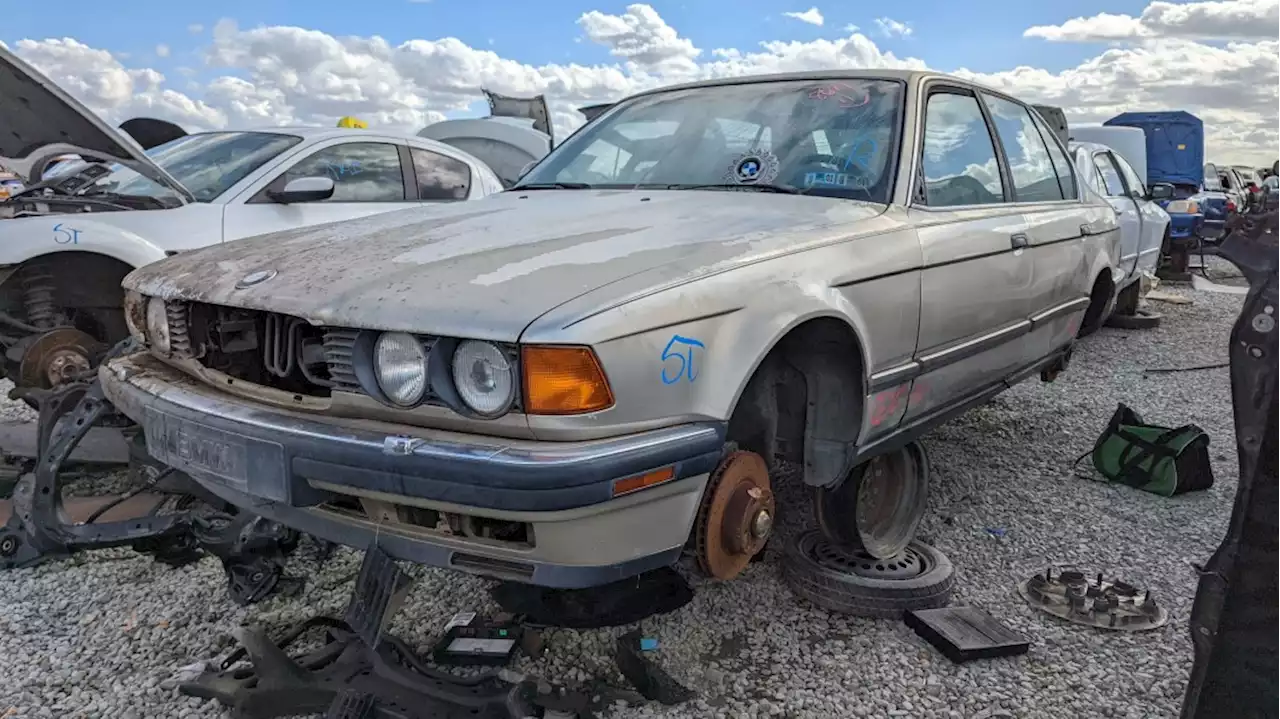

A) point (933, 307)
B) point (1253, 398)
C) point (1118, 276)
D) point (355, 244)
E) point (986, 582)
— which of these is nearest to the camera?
point (1253, 398)

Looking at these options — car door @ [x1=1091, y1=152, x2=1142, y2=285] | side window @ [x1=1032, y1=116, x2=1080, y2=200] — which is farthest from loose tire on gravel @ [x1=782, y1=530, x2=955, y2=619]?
car door @ [x1=1091, y1=152, x2=1142, y2=285]

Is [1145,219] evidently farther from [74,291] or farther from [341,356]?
[74,291]

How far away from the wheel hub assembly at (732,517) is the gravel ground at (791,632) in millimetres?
454

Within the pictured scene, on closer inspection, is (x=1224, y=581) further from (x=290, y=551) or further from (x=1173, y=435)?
(x=1173, y=435)

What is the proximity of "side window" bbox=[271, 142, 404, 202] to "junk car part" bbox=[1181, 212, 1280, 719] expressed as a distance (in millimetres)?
4676

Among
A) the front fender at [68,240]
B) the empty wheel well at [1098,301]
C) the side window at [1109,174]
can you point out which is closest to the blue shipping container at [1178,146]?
the side window at [1109,174]

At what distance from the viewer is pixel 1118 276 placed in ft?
15.9

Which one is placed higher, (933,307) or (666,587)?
(933,307)

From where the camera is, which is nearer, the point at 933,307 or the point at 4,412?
the point at 933,307

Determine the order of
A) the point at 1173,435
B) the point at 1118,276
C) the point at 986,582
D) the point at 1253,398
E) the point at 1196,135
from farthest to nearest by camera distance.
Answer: the point at 1196,135 → the point at 1118,276 → the point at 1173,435 → the point at 986,582 → the point at 1253,398

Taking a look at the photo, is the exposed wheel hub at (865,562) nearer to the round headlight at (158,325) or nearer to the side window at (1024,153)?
the side window at (1024,153)

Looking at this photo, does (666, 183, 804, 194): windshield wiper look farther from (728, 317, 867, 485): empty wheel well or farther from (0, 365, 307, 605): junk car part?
(0, 365, 307, 605): junk car part

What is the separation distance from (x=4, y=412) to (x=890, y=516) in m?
4.79

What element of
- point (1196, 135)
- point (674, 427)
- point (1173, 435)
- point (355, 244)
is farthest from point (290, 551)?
point (1196, 135)
